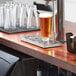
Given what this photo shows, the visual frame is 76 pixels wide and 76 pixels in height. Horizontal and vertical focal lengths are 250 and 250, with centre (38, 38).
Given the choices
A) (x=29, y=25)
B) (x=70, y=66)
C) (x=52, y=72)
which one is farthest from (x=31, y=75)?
(x=70, y=66)

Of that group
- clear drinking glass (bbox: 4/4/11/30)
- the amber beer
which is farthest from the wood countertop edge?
clear drinking glass (bbox: 4/4/11/30)

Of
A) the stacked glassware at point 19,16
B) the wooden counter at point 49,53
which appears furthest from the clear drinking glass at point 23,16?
the wooden counter at point 49,53

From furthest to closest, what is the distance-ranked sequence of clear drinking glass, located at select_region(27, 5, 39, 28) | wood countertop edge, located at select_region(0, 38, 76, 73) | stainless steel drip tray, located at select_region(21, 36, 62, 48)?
1. clear drinking glass, located at select_region(27, 5, 39, 28)
2. stainless steel drip tray, located at select_region(21, 36, 62, 48)
3. wood countertop edge, located at select_region(0, 38, 76, 73)

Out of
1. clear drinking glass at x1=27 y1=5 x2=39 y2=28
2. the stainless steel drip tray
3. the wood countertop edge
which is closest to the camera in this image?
the wood countertop edge

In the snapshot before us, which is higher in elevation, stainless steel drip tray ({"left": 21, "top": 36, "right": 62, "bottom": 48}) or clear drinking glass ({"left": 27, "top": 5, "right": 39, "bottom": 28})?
clear drinking glass ({"left": 27, "top": 5, "right": 39, "bottom": 28})

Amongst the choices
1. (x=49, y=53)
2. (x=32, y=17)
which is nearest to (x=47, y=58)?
(x=49, y=53)

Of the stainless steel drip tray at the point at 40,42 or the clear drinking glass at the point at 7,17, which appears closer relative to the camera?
the stainless steel drip tray at the point at 40,42

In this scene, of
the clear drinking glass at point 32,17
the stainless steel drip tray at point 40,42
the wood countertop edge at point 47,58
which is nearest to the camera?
the wood countertop edge at point 47,58

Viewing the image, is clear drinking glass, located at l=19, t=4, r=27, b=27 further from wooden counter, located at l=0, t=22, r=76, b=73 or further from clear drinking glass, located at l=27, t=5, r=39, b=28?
wooden counter, located at l=0, t=22, r=76, b=73

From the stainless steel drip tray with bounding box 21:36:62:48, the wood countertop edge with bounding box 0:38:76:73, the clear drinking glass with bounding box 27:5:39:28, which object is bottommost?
the wood countertop edge with bounding box 0:38:76:73

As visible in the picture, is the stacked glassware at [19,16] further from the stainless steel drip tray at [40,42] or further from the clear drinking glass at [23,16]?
the stainless steel drip tray at [40,42]

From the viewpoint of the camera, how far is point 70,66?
1102 mm

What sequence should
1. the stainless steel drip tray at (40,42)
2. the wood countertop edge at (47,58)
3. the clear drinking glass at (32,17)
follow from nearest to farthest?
1. the wood countertop edge at (47,58)
2. the stainless steel drip tray at (40,42)
3. the clear drinking glass at (32,17)

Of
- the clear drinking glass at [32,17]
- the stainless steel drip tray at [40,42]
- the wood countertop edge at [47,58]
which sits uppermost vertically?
the clear drinking glass at [32,17]
